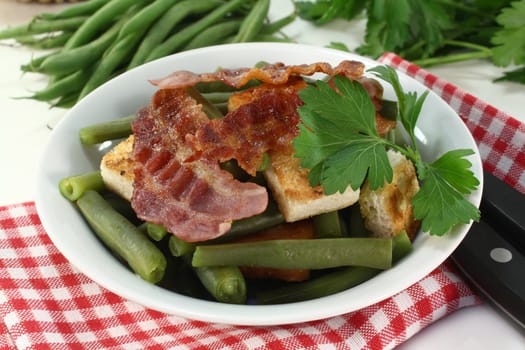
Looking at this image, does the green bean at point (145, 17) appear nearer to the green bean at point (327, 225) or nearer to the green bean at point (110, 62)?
the green bean at point (110, 62)

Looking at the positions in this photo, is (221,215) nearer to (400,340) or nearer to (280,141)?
(280,141)

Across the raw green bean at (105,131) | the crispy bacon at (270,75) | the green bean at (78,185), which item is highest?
the crispy bacon at (270,75)

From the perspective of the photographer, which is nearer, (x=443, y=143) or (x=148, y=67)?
(x=443, y=143)

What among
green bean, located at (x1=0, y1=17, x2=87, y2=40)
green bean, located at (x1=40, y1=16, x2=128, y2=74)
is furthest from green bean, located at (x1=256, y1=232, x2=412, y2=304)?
green bean, located at (x1=0, y1=17, x2=87, y2=40)

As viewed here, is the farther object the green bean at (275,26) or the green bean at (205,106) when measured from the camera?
the green bean at (275,26)

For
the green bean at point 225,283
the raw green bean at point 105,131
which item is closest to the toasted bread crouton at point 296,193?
the green bean at point 225,283

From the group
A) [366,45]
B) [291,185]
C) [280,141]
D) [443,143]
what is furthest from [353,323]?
[366,45]
